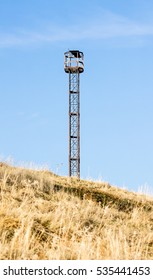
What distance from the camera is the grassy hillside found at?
295 inches

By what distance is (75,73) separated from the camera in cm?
3672

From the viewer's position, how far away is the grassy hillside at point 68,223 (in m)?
7.50

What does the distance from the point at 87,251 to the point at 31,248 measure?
1023 millimetres

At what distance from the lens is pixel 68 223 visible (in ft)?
34.0

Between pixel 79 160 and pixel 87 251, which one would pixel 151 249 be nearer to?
pixel 87 251

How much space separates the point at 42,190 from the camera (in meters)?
15.4

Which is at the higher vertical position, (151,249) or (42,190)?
(42,190)

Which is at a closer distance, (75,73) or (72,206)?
(72,206)

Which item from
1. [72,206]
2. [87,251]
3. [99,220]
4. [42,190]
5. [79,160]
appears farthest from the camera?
[79,160]

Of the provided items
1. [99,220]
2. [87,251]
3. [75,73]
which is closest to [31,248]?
[87,251]

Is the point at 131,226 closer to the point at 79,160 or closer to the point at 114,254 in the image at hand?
the point at 114,254
